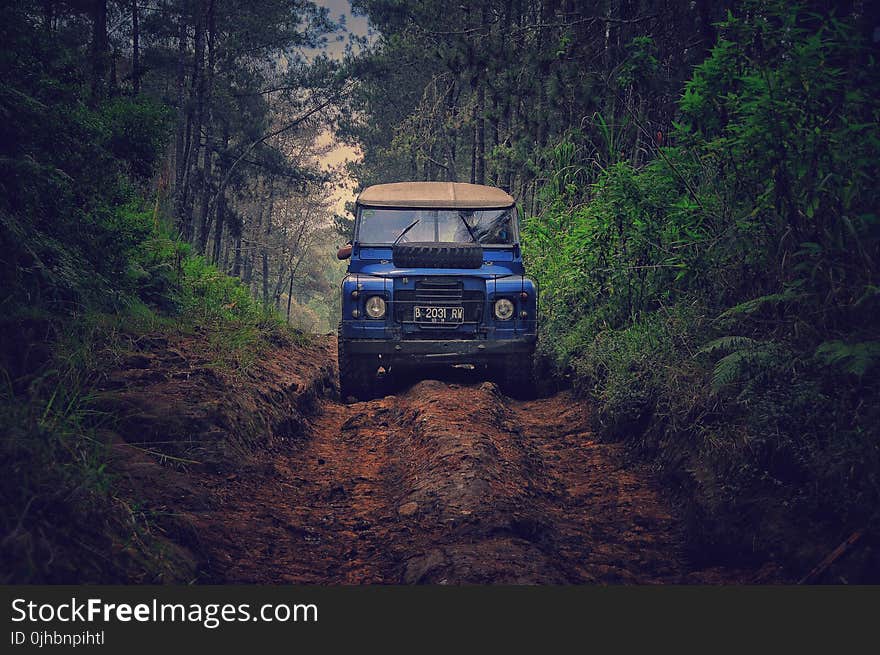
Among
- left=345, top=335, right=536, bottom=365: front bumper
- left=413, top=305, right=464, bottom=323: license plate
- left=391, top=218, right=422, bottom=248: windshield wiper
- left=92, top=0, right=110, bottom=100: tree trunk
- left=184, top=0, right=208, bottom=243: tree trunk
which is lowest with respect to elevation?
left=345, top=335, right=536, bottom=365: front bumper

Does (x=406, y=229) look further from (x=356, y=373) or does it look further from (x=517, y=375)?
(x=517, y=375)

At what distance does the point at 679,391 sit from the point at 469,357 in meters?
3.28

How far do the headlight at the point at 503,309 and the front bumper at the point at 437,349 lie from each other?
28cm

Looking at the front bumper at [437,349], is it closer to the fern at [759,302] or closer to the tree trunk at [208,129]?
the fern at [759,302]

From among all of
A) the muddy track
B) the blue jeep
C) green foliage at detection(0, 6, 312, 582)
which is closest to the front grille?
the blue jeep

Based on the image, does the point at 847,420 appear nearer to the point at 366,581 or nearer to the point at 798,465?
the point at 798,465

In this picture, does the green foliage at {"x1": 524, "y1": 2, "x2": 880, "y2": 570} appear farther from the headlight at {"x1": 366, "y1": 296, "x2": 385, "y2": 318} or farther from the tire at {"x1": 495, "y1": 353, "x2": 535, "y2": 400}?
the headlight at {"x1": 366, "y1": 296, "x2": 385, "y2": 318}

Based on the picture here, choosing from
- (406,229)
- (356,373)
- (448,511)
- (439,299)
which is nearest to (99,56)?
(406,229)

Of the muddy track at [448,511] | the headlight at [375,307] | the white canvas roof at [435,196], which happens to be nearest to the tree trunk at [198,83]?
the white canvas roof at [435,196]

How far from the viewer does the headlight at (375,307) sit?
8633mm

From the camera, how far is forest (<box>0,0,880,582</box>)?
12.8 ft

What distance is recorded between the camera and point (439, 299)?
8.68 m

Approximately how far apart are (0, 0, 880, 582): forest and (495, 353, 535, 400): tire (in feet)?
1.68

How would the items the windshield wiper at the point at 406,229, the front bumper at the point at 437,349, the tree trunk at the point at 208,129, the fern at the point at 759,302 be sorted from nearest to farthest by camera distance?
1. the fern at the point at 759,302
2. the front bumper at the point at 437,349
3. the windshield wiper at the point at 406,229
4. the tree trunk at the point at 208,129
